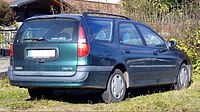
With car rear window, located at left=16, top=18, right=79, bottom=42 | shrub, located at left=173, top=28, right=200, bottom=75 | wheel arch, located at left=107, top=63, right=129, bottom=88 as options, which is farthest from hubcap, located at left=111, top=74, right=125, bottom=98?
shrub, located at left=173, top=28, right=200, bottom=75

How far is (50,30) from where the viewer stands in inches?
334

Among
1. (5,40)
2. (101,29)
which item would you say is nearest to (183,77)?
(101,29)

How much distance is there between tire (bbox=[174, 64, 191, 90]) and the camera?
10.8 meters

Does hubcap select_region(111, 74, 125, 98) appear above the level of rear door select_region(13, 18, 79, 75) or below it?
below

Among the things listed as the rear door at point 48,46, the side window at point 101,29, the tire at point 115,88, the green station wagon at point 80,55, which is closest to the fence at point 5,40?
the green station wagon at point 80,55

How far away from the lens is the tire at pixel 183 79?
427 inches

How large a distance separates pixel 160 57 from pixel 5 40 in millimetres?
11065

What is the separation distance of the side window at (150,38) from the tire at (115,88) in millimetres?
1334

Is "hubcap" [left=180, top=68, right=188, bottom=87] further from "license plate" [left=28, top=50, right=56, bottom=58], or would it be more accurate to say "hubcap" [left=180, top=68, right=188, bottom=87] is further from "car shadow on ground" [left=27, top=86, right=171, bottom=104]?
"license plate" [left=28, top=50, right=56, bottom=58]

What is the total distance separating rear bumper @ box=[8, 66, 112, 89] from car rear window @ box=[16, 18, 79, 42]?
59cm

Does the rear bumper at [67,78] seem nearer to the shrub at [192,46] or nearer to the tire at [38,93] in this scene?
the tire at [38,93]

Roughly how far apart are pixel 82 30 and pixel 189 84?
4.26 meters

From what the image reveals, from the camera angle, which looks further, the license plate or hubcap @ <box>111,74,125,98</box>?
hubcap @ <box>111,74,125,98</box>

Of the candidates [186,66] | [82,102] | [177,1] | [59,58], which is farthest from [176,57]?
[177,1]
